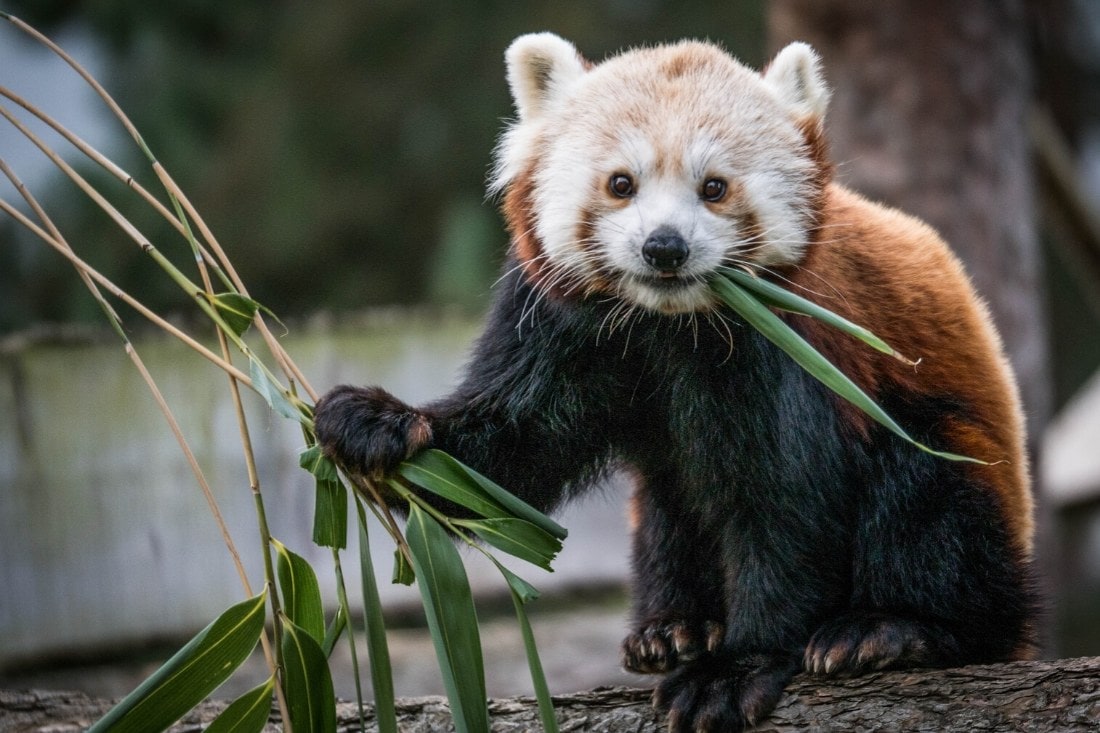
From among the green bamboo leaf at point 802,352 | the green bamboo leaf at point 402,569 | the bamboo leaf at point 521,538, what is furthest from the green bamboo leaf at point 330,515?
the green bamboo leaf at point 802,352

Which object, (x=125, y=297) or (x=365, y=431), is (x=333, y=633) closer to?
(x=365, y=431)

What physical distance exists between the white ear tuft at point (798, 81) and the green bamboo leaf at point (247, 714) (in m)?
1.69

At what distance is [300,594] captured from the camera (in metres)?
2.43

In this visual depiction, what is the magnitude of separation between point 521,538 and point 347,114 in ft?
23.0

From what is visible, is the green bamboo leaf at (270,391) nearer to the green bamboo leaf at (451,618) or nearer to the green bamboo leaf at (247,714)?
the green bamboo leaf at (451,618)

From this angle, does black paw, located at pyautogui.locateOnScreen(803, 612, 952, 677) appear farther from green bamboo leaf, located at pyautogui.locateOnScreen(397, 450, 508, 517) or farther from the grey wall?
the grey wall

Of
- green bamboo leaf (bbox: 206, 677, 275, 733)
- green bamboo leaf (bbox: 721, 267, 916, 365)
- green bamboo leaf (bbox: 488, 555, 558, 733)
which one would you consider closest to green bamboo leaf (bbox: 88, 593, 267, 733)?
green bamboo leaf (bbox: 206, 677, 275, 733)

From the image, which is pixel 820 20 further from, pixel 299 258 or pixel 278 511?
pixel 299 258

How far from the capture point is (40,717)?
8.93 ft

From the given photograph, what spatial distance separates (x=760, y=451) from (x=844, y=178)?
8.32 ft

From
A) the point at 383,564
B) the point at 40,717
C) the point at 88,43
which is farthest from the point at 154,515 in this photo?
the point at 88,43

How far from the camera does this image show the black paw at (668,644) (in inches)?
110

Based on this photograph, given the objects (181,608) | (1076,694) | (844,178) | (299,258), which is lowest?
(1076,694)

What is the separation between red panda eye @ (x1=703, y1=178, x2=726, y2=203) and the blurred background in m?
0.82
